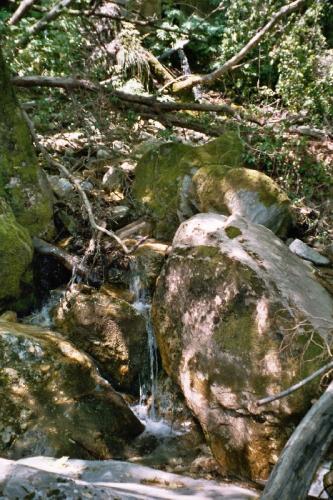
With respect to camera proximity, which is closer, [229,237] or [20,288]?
[229,237]

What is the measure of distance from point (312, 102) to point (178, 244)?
4.26 meters

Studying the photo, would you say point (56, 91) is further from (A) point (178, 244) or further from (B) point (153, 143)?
(A) point (178, 244)

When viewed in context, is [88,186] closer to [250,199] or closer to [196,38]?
[250,199]

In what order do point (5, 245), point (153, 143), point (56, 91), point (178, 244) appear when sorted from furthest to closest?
point (153, 143)
point (56, 91)
point (5, 245)
point (178, 244)

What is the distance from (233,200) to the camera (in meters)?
5.89

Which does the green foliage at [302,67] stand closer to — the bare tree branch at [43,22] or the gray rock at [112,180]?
the gray rock at [112,180]

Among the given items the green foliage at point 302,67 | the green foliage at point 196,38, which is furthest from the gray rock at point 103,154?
the green foliage at point 196,38

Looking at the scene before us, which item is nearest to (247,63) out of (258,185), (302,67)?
(302,67)

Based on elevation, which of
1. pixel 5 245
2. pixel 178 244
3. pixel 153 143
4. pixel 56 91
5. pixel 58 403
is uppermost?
pixel 56 91

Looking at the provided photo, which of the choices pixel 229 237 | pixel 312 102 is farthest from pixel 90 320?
pixel 312 102

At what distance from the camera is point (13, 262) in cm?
496

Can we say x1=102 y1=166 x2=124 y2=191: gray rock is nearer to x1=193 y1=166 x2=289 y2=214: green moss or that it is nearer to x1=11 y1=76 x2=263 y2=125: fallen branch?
x1=11 y1=76 x2=263 y2=125: fallen branch

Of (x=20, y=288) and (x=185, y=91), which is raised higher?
(x=185, y=91)

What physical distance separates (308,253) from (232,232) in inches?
79.9
